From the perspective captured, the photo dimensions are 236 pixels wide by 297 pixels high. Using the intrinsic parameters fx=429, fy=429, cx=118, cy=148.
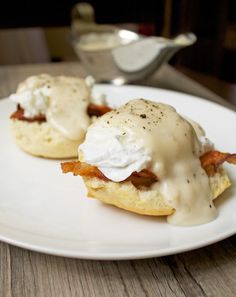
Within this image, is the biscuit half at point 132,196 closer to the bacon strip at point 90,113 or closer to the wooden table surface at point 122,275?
the wooden table surface at point 122,275

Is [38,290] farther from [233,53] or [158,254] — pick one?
[233,53]

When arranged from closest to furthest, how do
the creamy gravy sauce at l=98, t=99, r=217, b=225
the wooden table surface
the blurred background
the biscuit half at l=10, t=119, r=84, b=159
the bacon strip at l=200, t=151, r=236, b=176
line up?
the wooden table surface → the creamy gravy sauce at l=98, t=99, r=217, b=225 → the bacon strip at l=200, t=151, r=236, b=176 → the biscuit half at l=10, t=119, r=84, b=159 → the blurred background

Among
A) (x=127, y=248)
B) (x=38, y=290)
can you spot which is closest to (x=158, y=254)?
(x=127, y=248)

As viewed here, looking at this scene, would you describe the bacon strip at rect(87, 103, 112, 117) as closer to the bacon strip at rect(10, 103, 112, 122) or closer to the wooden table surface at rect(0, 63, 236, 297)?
the bacon strip at rect(10, 103, 112, 122)

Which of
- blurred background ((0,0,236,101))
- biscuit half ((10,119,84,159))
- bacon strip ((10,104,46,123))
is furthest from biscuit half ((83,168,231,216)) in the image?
blurred background ((0,0,236,101))

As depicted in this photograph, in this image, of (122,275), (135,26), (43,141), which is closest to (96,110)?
(43,141)
